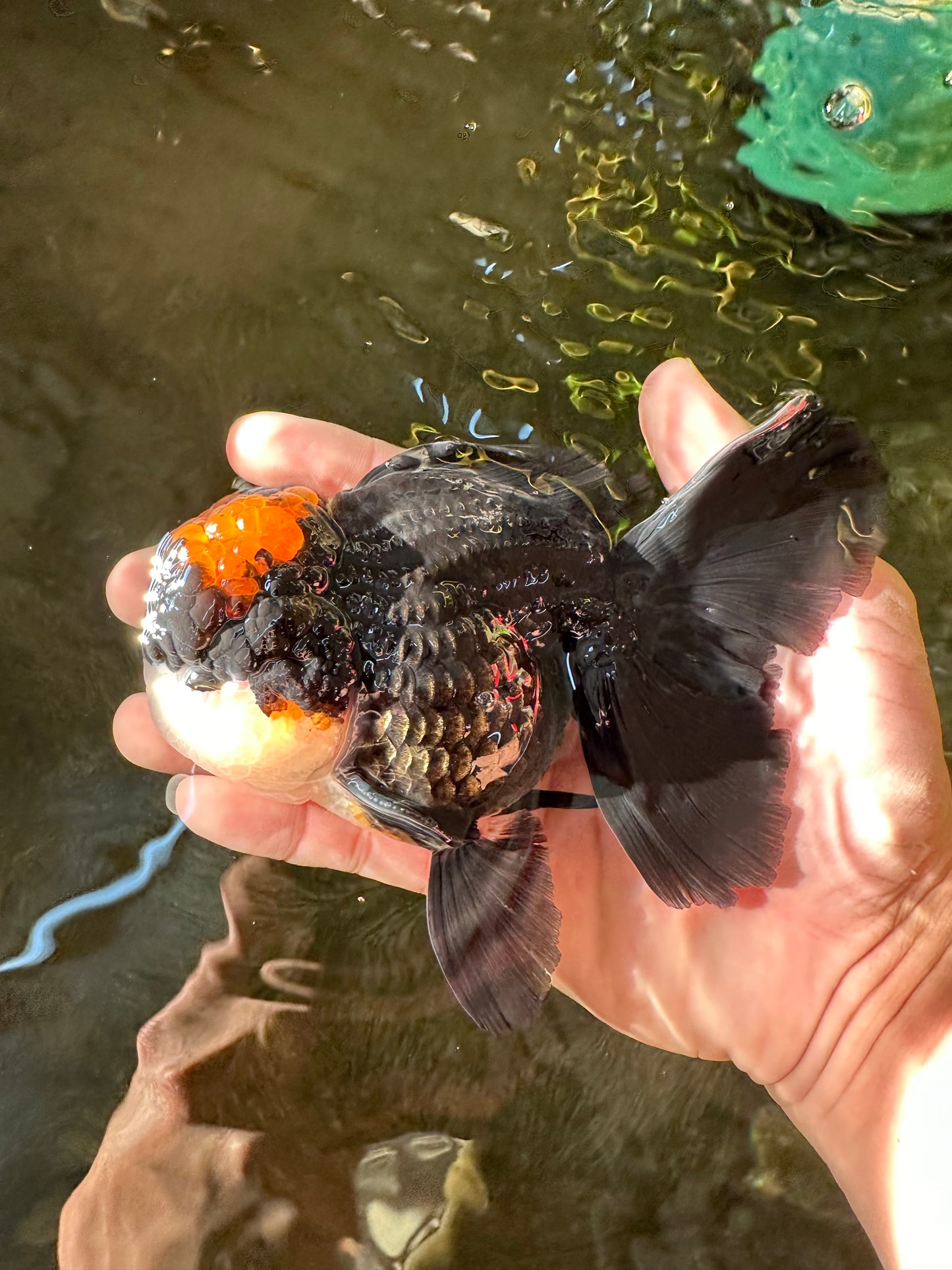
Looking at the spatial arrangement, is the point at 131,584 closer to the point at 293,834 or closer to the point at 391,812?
the point at 293,834

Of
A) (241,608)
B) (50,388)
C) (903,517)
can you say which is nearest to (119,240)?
(50,388)

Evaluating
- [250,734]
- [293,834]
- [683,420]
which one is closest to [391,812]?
[250,734]

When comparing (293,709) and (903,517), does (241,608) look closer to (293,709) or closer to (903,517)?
(293,709)

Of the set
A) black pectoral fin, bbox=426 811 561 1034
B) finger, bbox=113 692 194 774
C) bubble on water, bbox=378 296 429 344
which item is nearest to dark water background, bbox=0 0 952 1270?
bubble on water, bbox=378 296 429 344

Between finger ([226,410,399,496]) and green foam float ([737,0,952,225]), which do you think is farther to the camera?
green foam float ([737,0,952,225])

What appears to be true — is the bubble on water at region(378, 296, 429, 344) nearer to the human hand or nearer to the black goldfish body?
the human hand
